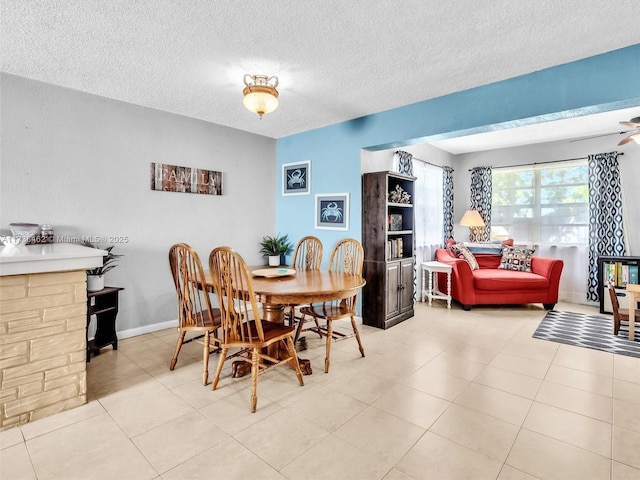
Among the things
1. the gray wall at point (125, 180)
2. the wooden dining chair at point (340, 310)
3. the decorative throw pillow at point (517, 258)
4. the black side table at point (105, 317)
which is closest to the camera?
the wooden dining chair at point (340, 310)

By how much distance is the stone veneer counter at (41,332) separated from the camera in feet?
6.19

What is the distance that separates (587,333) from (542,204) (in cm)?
251

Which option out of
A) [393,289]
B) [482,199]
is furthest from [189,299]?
[482,199]

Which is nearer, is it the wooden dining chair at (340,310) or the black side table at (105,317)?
the wooden dining chair at (340,310)

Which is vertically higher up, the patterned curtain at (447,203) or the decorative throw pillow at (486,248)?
the patterned curtain at (447,203)

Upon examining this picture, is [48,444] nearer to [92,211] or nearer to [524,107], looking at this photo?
[92,211]

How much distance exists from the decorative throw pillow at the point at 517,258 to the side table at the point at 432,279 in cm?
106

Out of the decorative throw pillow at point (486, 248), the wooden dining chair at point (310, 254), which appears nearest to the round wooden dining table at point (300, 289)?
the wooden dining chair at point (310, 254)

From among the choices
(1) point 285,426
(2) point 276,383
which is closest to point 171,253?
(2) point 276,383

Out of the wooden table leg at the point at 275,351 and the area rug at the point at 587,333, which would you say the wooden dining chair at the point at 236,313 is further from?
the area rug at the point at 587,333

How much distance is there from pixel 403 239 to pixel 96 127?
3.69 m

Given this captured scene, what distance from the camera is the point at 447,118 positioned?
129 inches

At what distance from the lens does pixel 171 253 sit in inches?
99.1

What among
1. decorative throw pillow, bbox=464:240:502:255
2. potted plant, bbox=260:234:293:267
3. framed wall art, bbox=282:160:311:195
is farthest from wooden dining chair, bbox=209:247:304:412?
decorative throw pillow, bbox=464:240:502:255
